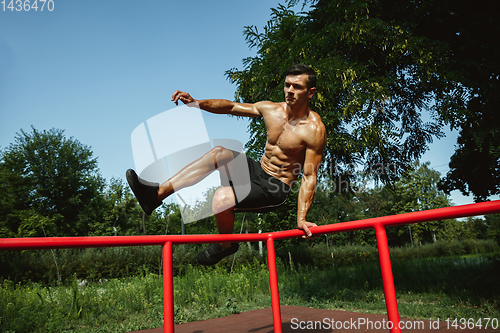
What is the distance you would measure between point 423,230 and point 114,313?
31540 millimetres

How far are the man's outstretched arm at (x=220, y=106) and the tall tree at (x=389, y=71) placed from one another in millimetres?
3228

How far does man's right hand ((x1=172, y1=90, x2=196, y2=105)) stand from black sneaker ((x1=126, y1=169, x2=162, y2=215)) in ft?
1.67

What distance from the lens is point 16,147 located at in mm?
22984

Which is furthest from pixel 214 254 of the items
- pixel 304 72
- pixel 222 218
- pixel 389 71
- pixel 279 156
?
pixel 389 71

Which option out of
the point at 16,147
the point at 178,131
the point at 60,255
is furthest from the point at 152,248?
the point at 16,147

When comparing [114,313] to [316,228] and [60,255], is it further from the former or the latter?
[60,255]

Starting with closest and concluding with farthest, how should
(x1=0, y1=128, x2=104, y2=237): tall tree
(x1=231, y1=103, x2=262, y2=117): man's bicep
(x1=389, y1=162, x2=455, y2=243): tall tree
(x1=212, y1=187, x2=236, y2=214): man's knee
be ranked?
(x1=212, y1=187, x2=236, y2=214): man's knee < (x1=231, y1=103, x2=262, y2=117): man's bicep < (x1=0, y1=128, x2=104, y2=237): tall tree < (x1=389, y1=162, x2=455, y2=243): tall tree

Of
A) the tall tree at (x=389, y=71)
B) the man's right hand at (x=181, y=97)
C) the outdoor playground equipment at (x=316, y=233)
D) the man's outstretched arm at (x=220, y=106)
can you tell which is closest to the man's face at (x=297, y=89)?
the man's outstretched arm at (x=220, y=106)

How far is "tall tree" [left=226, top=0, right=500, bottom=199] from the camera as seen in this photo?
441 centimetres

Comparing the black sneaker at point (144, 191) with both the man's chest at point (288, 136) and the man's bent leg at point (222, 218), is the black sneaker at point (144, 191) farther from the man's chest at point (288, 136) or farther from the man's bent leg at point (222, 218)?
the man's chest at point (288, 136)

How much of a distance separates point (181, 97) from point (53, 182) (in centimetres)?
2492

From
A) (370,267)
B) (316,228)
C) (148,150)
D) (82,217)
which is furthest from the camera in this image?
(82,217)

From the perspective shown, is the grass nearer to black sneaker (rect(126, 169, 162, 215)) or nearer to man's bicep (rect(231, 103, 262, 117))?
black sneaker (rect(126, 169, 162, 215))

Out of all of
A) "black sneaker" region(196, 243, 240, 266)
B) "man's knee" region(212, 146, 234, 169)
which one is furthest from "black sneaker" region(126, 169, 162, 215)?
"black sneaker" region(196, 243, 240, 266)
